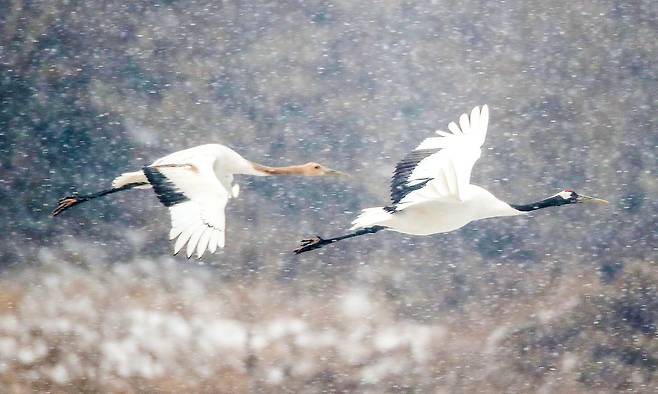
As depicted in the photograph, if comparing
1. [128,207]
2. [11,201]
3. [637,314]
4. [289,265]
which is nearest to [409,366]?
[289,265]

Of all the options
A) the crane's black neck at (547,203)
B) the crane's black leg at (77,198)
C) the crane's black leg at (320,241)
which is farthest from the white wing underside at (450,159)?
the crane's black leg at (77,198)

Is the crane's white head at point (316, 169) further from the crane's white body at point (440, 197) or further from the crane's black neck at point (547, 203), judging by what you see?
the crane's black neck at point (547, 203)

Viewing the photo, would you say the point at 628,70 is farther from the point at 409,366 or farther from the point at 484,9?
the point at 409,366

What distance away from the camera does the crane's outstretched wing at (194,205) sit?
3.78 metres

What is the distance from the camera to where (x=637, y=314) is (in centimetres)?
475

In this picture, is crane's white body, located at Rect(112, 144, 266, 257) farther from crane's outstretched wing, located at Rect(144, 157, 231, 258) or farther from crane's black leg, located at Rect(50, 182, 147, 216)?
crane's black leg, located at Rect(50, 182, 147, 216)

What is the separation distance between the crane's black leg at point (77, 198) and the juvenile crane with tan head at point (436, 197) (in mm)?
667

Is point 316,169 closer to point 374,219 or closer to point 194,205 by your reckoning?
point 374,219

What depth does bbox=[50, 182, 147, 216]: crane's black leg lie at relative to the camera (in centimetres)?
437

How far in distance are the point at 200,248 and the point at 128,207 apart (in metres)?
1.12

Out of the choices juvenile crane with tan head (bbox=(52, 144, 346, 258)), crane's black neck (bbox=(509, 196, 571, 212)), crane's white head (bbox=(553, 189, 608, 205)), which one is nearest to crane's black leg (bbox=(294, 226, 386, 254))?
juvenile crane with tan head (bbox=(52, 144, 346, 258))

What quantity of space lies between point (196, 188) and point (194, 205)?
0.07 meters

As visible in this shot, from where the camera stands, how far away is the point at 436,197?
400cm

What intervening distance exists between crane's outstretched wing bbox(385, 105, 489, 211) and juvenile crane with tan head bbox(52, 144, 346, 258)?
1.88ft
